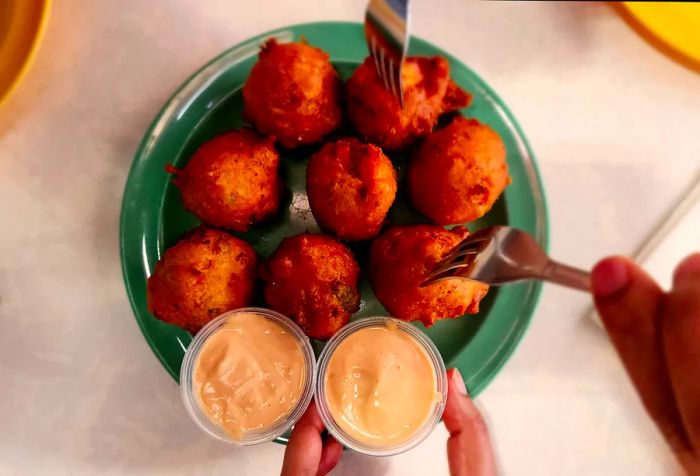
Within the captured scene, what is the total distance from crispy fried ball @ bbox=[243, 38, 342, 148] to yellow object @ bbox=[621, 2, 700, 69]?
25.4 inches

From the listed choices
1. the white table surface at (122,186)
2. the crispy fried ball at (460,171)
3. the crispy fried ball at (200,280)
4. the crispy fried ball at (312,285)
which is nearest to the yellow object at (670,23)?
the white table surface at (122,186)

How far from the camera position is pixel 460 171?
1.09 meters

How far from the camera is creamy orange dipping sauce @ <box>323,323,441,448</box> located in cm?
107

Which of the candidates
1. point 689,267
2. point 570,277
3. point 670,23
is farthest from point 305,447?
point 670,23

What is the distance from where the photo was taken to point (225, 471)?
127cm

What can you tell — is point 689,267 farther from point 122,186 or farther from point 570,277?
point 122,186

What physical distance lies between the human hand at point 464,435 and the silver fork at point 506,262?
1.00 ft

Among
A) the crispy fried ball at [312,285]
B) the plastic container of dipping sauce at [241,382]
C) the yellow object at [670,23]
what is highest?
the yellow object at [670,23]

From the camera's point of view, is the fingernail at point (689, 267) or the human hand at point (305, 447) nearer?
the fingernail at point (689, 267)

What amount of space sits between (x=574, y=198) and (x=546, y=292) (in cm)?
24

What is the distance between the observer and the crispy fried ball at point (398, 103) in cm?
109

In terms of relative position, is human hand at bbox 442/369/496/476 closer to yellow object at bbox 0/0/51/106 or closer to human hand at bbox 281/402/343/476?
human hand at bbox 281/402/343/476

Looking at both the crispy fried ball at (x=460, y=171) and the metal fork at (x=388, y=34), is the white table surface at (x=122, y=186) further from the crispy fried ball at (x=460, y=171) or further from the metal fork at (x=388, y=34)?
the metal fork at (x=388, y=34)

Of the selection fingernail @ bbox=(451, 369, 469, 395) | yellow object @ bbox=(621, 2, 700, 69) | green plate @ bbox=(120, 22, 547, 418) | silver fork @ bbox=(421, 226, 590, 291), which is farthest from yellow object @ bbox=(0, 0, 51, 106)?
yellow object @ bbox=(621, 2, 700, 69)
